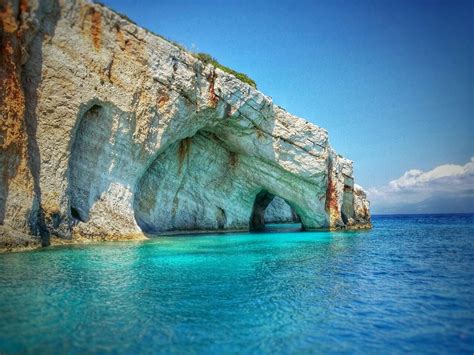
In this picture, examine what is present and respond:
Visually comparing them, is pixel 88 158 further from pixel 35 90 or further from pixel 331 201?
pixel 331 201

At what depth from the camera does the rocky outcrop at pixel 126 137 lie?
1470cm

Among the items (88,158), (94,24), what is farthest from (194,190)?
(94,24)

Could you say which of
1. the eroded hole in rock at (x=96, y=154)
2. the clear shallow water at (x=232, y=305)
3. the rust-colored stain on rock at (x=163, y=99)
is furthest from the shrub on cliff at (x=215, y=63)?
the clear shallow water at (x=232, y=305)

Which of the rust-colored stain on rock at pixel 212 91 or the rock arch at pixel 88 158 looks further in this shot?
the rust-colored stain on rock at pixel 212 91

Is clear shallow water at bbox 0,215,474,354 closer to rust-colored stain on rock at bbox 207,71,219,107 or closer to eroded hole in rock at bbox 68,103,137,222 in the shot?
eroded hole in rock at bbox 68,103,137,222

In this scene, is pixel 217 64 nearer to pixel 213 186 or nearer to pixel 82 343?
pixel 213 186

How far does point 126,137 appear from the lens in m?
19.6

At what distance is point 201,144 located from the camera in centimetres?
2703

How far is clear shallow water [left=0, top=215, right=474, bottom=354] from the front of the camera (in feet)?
18.2

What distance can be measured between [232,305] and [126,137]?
14.6m

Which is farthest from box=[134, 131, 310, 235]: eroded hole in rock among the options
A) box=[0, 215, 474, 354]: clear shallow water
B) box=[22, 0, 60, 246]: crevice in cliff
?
box=[0, 215, 474, 354]: clear shallow water

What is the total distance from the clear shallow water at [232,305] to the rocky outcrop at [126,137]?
5092 mm

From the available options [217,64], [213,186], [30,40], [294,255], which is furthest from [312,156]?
[30,40]

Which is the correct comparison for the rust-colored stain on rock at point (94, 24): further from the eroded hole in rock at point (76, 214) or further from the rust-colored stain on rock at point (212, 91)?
the eroded hole in rock at point (76, 214)
